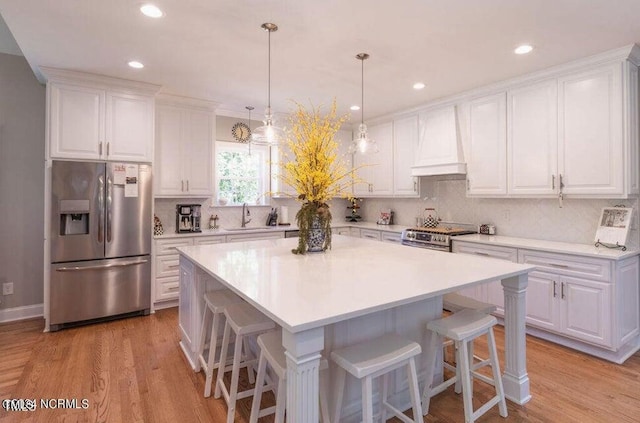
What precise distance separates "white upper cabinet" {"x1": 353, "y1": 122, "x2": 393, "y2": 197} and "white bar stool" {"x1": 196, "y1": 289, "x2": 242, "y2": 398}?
313cm

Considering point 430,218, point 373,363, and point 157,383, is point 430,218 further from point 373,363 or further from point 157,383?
point 157,383

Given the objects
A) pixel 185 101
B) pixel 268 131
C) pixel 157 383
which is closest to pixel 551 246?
pixel 268 131

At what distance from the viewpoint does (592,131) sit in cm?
298

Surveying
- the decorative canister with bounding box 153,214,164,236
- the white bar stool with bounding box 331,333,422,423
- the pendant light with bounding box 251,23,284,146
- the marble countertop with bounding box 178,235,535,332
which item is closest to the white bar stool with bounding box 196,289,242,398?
the marble countertop with bounding box 178,235,535,332

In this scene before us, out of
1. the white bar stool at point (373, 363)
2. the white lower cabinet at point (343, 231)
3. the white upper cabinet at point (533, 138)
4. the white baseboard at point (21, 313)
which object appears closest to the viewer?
the white bar stool at point (373, 363)

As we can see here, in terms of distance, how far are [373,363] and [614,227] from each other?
2866mm

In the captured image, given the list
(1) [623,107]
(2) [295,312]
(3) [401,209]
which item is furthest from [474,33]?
(3) [401,209]

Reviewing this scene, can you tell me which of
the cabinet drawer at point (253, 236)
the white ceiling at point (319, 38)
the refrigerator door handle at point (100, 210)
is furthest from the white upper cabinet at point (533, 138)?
the refrigerator door handle at point (100, 210)

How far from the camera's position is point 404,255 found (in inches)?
97.9

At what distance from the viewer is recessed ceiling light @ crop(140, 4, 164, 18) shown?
2213 millimetres

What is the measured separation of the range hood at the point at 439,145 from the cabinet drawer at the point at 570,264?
4.15 feet

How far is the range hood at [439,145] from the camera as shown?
4.04 meters

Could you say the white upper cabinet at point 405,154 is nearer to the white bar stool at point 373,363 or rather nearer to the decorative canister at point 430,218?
the decorative canister at point 430,218

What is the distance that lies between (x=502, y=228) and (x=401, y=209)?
64.1 inches
